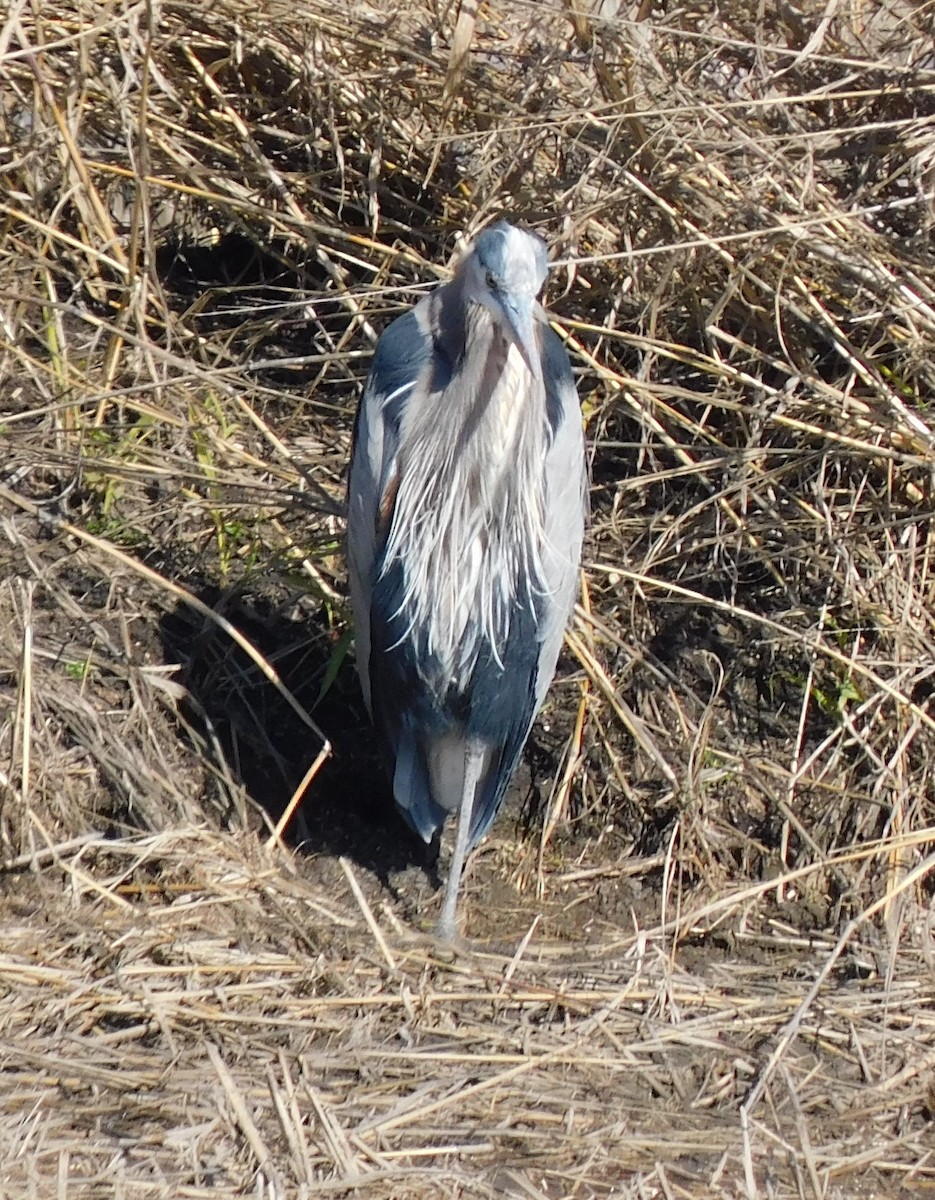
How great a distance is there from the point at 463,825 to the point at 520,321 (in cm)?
91

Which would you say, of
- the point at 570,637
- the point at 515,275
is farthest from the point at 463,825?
the point at 515,275

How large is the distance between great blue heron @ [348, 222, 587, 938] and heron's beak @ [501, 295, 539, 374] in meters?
0.08

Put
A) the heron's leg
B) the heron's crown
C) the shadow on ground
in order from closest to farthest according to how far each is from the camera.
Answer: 1. the heron's crown
2. the heron's leg
3. the shadow on ground

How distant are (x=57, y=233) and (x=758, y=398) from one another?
5.01 feet

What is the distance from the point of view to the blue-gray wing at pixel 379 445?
7.85ft

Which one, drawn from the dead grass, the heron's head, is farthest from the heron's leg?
the heron's head

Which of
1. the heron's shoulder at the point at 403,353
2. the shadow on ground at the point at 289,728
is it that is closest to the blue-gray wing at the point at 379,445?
the heron's shoulder at the point at 403,353

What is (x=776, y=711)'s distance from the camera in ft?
9.18

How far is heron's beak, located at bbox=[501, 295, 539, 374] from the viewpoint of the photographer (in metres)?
2.12

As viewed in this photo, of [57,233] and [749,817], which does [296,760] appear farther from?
[57,233]

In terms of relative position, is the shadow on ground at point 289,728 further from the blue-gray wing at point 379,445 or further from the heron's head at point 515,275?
the heron's head at point 515,275

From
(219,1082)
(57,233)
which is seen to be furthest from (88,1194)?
(57,233)

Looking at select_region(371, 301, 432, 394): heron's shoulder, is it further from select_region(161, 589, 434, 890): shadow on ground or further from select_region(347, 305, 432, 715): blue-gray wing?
select_region(161, 589, 434, 890): shadow on ground

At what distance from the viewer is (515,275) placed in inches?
83.0
